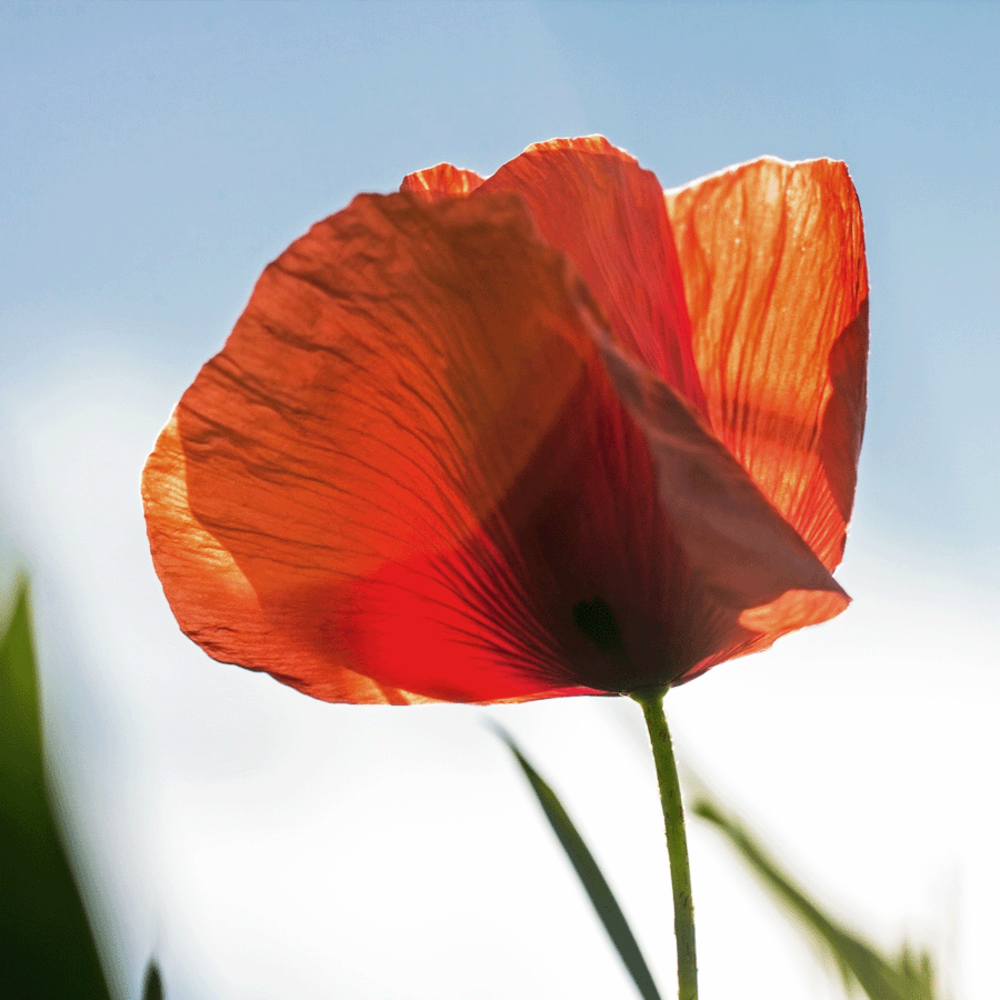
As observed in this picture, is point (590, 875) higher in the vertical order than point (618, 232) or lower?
lower

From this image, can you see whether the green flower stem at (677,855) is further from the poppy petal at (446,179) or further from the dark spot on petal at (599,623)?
the poppy petal at (446,179)

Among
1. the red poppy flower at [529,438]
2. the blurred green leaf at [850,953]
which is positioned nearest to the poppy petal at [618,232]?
the red poppy flower at [529,438]

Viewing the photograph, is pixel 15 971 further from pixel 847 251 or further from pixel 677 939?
pixel 847 251

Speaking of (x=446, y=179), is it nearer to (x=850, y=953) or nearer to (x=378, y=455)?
(x=378, y=455)

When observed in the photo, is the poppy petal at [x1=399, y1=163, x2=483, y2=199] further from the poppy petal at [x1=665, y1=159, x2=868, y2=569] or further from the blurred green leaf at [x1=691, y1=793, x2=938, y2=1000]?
the blurred green leaf at [x1=691, y1=793, x2=938, y2=1000]

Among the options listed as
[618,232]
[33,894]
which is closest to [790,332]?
[618,232]

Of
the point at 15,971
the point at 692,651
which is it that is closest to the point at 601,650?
the point at 692,651
